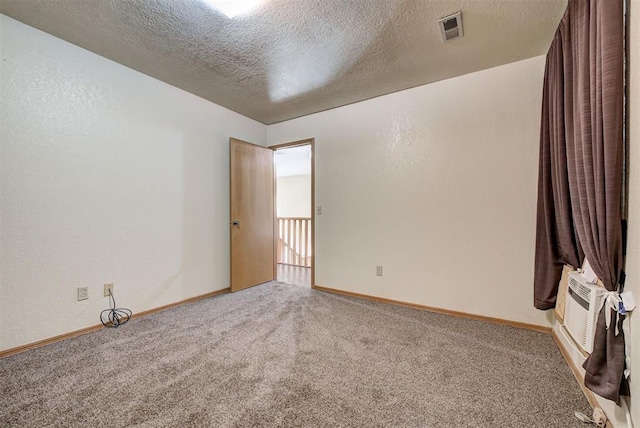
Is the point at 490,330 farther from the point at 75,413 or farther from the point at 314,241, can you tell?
the point at 75,413

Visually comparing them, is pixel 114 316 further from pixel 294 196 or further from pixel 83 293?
pixel 294 196

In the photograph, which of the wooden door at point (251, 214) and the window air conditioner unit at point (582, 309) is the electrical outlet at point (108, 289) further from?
the window air conditioner unit at point (582, 309)

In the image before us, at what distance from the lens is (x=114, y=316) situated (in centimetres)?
245

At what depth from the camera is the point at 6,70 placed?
1.90 metres

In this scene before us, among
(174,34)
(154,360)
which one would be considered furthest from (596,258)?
(174,34)

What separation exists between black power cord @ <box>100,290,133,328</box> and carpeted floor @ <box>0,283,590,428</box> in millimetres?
136

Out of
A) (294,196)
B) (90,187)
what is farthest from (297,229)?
(90,187)

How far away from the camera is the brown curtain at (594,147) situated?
112 centimetres

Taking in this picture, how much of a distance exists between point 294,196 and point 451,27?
7.24 meters

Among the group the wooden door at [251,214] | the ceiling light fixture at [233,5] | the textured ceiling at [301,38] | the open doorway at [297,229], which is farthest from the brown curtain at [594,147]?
the wooden door at [251,214]

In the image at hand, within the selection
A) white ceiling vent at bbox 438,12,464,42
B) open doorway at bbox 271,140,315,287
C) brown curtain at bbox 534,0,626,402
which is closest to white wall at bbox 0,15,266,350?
open doorway at bbox 271,140,315,287

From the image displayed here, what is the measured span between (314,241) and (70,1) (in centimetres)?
303

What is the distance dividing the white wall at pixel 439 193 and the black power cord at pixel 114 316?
217 cm

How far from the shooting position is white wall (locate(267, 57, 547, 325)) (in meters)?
2.41
